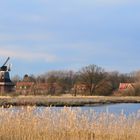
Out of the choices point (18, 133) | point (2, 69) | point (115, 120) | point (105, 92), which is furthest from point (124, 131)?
point (2, 69)

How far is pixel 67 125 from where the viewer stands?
34.1 feet

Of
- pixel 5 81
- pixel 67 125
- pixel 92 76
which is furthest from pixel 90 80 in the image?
pixel 67 125

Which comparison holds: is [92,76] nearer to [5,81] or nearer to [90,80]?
[90,80]

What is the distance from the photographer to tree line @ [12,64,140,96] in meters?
69.4

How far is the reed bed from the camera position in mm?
10164

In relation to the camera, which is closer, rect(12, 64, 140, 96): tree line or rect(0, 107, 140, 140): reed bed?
rect(0, 107, 140, 140): reed bed

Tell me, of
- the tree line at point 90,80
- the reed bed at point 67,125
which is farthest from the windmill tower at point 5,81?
the reed bed at point 67,125

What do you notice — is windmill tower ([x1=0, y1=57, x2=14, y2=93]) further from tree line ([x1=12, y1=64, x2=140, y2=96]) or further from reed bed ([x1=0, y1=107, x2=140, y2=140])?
reed bed ([x1=0, y1=107, x2=140, y2=140])

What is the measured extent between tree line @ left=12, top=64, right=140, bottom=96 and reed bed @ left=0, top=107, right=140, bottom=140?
55.4 m

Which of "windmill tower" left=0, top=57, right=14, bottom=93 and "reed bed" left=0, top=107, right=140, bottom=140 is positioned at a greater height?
"windmill tower" left=0, top=57, right=14, bottom=93

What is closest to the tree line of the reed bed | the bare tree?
the bare tree

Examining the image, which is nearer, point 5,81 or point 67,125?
point 67,125

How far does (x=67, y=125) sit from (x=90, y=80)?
61928 mm

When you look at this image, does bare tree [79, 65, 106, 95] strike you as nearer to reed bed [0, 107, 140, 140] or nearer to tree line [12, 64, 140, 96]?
tree line [12, 64, 140, 96]
